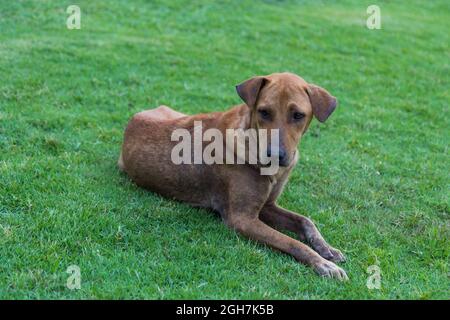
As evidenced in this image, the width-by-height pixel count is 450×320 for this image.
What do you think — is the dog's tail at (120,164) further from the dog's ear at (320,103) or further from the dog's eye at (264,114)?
the dog's ear at (320,103)

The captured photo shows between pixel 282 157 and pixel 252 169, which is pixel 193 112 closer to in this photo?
pixel 252 169

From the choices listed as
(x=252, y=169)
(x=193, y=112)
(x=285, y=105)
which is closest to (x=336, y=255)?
(x=252, y=169)

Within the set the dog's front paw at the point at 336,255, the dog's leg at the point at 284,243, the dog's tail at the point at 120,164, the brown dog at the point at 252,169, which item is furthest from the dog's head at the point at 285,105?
the dog's tail at the point at 120,164

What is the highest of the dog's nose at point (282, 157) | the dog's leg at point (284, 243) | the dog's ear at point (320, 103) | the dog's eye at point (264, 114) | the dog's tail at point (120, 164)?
the dog's ear at point (320, 103)

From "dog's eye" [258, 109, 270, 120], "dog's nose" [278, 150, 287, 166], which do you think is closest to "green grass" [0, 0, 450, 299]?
"dog's nose" [278, 150, 287, 166]

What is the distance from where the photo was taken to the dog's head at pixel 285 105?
513 cm

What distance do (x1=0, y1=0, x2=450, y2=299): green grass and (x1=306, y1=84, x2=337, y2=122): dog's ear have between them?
3.82 feet

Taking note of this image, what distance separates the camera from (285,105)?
17.0 ft

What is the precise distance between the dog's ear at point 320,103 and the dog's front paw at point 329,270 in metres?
1.31

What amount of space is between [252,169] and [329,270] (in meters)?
1.25

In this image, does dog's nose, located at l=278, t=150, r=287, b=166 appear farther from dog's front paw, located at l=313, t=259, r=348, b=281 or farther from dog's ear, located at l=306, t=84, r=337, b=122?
dog's front paw, located at l=313, t=259, r=348, b=281

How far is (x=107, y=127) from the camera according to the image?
7887 millimetres

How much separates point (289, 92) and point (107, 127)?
3.40 metres

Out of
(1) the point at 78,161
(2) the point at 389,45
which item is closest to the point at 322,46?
(2) the point at 389,45
